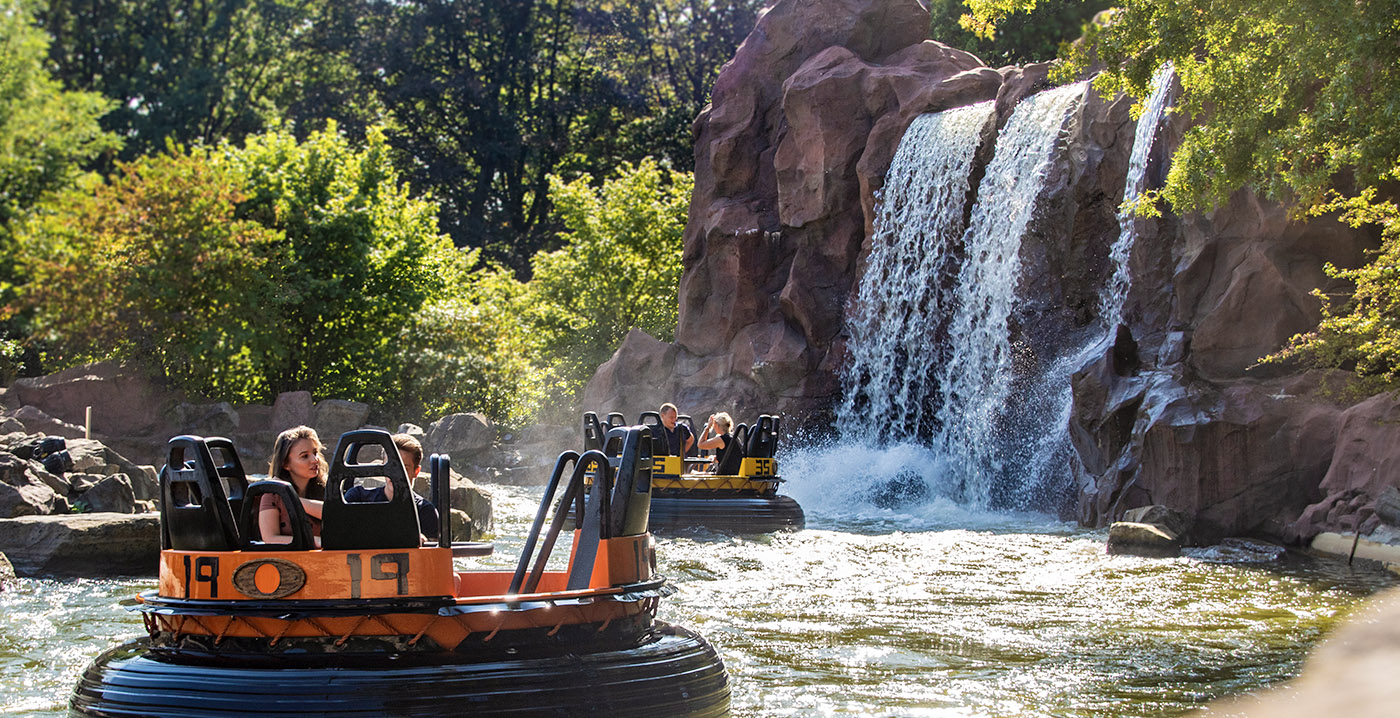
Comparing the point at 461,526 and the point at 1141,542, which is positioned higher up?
the point at 1141,542

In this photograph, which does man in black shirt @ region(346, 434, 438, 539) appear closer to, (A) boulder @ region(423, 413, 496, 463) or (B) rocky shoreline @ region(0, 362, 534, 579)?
(B) rocky shoreline @ region(0, 362, 534, 579)

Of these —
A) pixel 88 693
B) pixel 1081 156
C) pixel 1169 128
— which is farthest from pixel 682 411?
pixel 88 693

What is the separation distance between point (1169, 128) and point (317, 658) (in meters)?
13.9

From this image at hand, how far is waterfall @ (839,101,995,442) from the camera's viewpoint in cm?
2183

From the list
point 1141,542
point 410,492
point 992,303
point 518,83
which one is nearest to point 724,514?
point 1141,542

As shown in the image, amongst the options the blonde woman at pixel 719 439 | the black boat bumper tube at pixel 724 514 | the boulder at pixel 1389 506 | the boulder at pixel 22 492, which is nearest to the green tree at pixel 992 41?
the blonde woman at pixel 719 439

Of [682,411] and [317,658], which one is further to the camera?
[682,411]

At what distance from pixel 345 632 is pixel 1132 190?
46.3 feet

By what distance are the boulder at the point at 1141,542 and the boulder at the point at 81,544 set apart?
29.1ft

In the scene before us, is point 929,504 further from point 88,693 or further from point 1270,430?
point 88,693

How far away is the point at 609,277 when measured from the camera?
106ft

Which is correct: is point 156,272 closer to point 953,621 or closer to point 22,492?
point 22,492

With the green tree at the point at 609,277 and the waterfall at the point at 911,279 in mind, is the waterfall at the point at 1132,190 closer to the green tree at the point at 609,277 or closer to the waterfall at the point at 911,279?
the waterfall at the point at 911,279

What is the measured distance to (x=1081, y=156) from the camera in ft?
62.0
